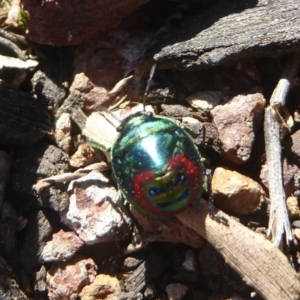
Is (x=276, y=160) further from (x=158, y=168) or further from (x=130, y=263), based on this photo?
(x=130, y=263)

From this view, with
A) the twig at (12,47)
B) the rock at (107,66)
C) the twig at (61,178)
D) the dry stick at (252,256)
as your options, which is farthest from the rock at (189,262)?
the twig at (12,47)

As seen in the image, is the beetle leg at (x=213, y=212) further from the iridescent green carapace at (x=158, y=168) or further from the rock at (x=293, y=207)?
the rock at (x=293, y=207)

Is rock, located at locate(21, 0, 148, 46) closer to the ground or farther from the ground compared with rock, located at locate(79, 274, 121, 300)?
farther from the ground

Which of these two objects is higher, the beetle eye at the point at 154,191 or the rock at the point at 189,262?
the beetle eye at the point at 154,191

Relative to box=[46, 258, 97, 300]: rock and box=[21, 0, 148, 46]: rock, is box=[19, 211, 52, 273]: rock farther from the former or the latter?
box=[21, 0, 148, 46]: rock

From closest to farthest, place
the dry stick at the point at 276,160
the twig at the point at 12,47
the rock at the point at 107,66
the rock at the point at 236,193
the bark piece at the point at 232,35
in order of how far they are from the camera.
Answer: the dry stick at the point at 276,160
the rock at the point at 236,193
the bark piece at the point at 232,35
the rock at the point at 107,66
the twig at the point at 12,47

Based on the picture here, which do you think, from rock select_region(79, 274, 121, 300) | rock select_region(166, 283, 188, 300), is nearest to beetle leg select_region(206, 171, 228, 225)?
rock select_region(166, 283, 188, 300)

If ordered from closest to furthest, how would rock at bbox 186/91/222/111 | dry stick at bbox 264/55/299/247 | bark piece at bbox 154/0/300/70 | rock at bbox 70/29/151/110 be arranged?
dry stick at bbox 264/55/299/247, bark piece at bbox 154/0/300/70, rock at bbox 186/91/222/111, rock at bbox 70/29/151/110

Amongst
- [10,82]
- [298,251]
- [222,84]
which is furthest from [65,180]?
[298,251]

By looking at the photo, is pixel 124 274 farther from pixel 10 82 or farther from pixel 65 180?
pixel 10 82
